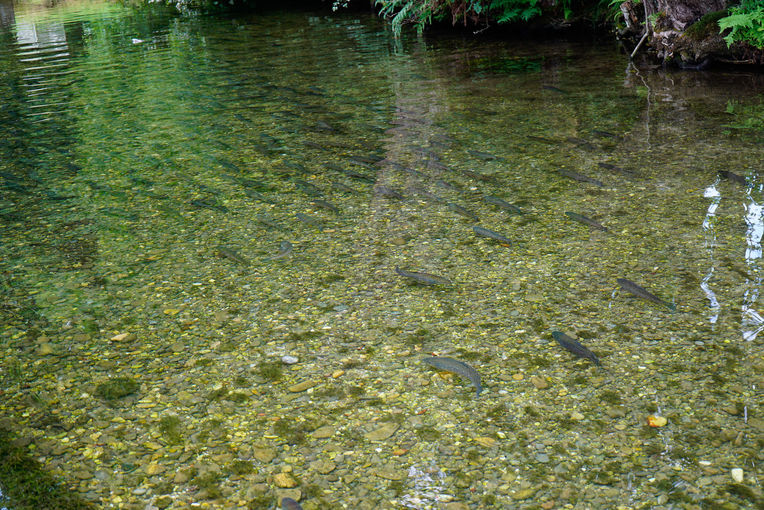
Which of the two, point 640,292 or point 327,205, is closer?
point 640,292

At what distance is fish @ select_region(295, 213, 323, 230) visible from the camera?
603cm

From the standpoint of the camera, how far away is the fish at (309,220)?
6.03m

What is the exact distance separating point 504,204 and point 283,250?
218 cm

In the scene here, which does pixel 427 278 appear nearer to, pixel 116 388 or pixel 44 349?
pixel 116 388

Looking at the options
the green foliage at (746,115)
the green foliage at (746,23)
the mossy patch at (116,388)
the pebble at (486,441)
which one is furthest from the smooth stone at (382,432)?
the green foliage at (746,23)

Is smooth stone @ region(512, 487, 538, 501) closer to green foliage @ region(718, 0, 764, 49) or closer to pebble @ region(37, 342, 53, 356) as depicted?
pebble @ region(37, 342, 53, 356)

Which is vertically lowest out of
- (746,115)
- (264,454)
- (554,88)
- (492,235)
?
(264,454)

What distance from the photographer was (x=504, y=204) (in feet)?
19.9

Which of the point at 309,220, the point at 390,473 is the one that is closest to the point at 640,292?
the point at 390,473

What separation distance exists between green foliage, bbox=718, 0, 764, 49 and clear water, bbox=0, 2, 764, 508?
0.69 m

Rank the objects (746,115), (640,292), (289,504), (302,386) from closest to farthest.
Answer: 1. (289,504)
2. (302,386)
3. (640,292)
4. (746,115)

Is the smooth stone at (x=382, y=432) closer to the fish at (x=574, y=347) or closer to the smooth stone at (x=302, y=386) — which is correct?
the smooth stone at (x=302, y=386)

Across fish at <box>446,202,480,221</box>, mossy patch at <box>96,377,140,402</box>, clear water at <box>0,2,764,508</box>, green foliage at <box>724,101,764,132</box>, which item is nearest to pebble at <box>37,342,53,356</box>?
clear water at <box>0,2,764,508</box>

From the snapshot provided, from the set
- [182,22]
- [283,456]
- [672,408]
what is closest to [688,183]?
[672,408]
